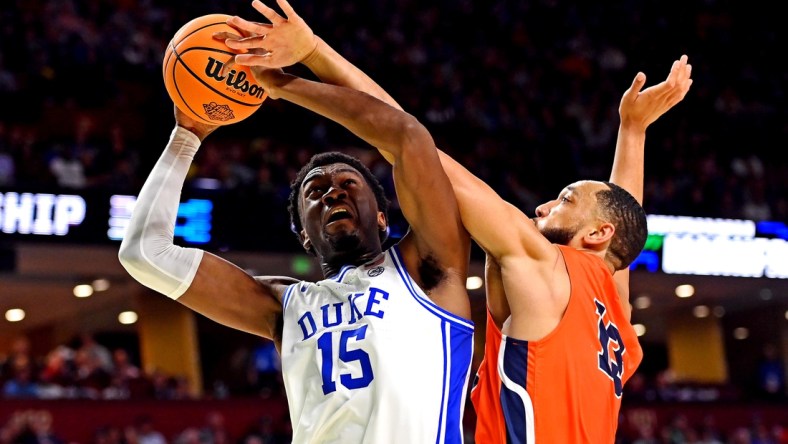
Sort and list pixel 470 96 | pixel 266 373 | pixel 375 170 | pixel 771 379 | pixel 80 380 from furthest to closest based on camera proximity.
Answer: pixel 771 379 → pixel 470 96 → pixel 375 170 → pixel 266 373 → pixel 80 380

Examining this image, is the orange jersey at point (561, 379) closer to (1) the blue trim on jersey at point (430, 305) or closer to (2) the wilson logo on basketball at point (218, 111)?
(1) the blue trim on jersey at point (430, 305)

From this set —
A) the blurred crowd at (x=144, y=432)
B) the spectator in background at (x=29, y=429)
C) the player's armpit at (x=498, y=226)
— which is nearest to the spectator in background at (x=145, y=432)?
the blurred crowd at (x=144, y=432)

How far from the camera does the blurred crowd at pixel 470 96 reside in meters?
12.6

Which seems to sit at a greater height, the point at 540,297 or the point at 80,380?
the point at 540,297

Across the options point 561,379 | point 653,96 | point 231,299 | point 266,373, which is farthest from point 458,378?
Answer: point 266,373

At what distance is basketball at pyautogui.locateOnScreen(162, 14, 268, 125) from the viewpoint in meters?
3.56

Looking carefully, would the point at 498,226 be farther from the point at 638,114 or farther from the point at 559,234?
the point at 638,114

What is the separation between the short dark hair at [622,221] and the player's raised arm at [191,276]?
1152 mm

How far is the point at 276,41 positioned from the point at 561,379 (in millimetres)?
1385

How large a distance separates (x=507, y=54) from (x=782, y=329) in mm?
7097

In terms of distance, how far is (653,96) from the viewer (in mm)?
4074

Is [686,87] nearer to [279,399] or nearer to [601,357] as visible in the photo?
[601,357]

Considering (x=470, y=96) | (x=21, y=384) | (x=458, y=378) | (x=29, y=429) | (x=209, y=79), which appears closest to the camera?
(x=458, y=378)

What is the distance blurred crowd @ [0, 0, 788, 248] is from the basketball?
7.66 meters
